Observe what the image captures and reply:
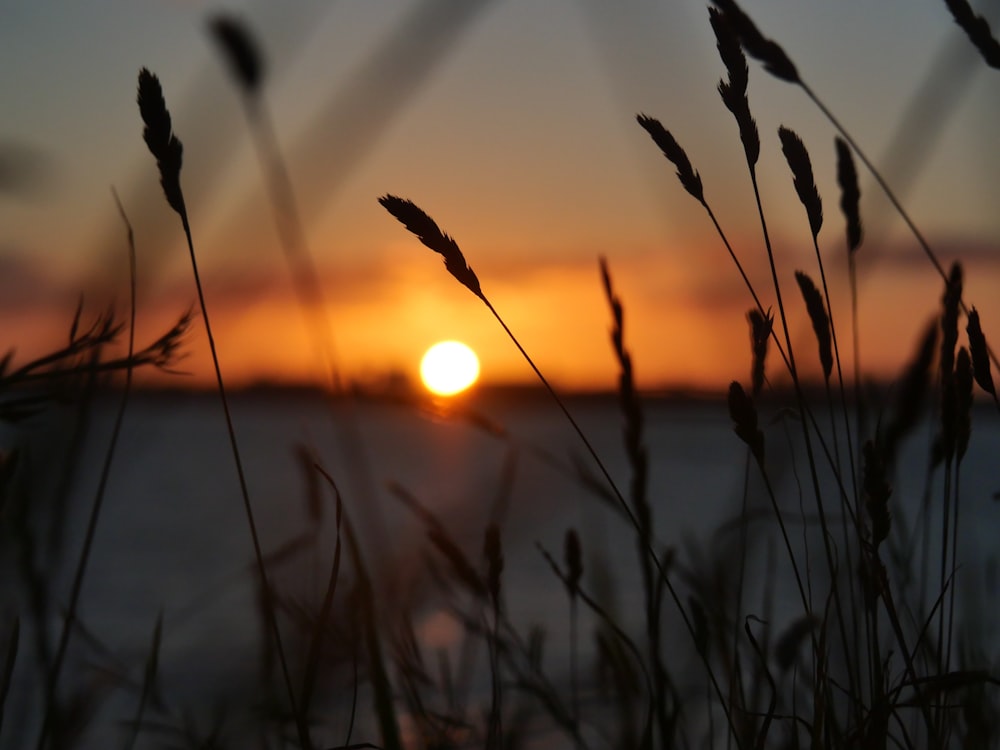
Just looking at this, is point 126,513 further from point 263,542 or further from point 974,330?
point 974,330

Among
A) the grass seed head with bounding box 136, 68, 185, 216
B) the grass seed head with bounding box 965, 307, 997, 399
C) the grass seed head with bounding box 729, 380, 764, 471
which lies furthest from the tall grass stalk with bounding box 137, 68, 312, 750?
the grass seed head with bounding box 965, 307, 997, 399

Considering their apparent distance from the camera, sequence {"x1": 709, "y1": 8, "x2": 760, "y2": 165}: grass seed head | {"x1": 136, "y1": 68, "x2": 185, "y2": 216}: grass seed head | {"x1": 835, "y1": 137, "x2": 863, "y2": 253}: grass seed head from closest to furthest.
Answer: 1. {"x1": 136, "y1": 68, "x2": 185, "y2": 216}: grass seed head
2. {"x1": 709, "y1": 8, "x2": 760, "y2": 165}: grass seed head
3. {"x1": 835, "y1": 137, "x2": 863, "y2": 253}: grass seed head

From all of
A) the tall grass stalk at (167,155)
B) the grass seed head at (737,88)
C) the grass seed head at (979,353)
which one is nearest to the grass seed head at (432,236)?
the tall grass stalk at (167,155)

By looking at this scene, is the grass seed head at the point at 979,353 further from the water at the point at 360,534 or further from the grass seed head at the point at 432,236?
the grass seed head at the point at 432,236

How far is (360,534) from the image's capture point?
22.9 feet

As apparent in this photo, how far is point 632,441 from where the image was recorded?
1076 mm

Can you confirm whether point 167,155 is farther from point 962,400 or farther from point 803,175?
point 962,400

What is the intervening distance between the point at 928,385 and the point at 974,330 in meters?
0.14

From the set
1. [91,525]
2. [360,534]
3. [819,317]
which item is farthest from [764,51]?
[360,534]

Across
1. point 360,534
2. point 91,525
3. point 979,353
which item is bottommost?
point 360,534

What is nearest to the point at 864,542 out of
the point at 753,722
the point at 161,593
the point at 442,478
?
the point at 753,722

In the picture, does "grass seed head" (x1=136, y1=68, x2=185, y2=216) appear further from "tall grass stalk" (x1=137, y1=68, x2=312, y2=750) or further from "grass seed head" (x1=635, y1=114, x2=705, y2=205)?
"grass seed head" (x1=635, y1=114, x2=705, y2=205)

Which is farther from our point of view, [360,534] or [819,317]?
[360,534]

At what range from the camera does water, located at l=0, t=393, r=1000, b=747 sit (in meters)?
1.15
